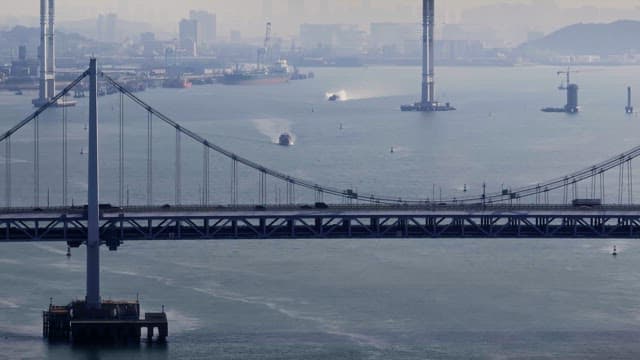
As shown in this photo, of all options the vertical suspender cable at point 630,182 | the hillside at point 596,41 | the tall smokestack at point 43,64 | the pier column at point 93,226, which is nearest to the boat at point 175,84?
the tall smokestack at point 43,64

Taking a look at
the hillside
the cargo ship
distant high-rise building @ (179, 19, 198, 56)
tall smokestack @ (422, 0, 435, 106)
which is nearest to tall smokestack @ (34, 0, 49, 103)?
tall smokestack @ (422, 0, 435, 106)

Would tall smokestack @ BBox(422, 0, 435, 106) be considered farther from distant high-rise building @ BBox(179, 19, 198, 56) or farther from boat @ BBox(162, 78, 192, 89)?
distant high-rise building @ BBox(179, 19, 198, 56)

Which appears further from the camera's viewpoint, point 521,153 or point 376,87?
point 376,87

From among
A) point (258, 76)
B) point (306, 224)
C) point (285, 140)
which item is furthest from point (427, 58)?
point (306, 224)

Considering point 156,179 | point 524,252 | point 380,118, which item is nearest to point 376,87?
point 380,118

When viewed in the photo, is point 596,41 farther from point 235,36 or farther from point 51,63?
point 51,63

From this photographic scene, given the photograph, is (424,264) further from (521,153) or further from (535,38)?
(535,38)

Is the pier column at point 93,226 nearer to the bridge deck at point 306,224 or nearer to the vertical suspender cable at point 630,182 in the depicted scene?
the bridge deck at point 306,224
